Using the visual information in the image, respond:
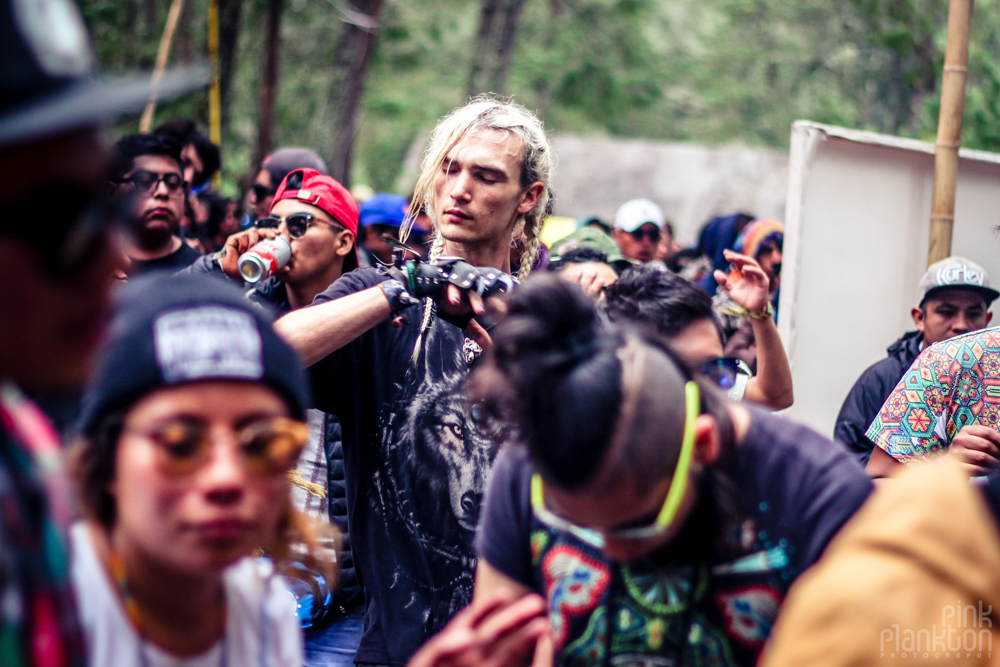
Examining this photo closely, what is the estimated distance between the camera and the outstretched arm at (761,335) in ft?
11.2

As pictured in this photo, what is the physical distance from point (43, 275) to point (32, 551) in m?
0.33

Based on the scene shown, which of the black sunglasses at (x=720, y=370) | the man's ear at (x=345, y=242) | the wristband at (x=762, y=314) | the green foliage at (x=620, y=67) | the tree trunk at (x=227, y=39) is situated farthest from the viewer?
the green foliage at (x=620, y=67)

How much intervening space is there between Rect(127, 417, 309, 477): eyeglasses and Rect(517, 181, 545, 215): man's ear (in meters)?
1.85

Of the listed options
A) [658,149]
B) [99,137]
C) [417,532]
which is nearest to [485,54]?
[658,149]

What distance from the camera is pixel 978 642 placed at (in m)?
1.25

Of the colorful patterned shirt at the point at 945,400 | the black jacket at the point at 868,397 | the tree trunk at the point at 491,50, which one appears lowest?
the black jacket at the point at 868,397

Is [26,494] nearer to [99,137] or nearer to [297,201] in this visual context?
[99,137]

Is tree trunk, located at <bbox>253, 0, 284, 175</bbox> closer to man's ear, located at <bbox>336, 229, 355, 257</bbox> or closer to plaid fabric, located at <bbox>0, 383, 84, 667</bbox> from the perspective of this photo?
man's ear, located at <bbox>336, 229, 355, 257</bbox>

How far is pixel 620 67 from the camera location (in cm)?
2175

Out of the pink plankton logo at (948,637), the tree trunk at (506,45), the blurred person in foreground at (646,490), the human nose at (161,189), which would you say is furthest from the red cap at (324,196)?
the tree trunk at (506,45)

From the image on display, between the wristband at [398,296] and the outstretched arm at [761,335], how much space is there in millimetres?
1129

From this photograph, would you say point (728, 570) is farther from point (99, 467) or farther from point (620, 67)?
point (620, 67)

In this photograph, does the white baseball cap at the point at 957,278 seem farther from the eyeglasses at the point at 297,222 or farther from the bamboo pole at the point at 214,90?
the bamboo pole at the point at 214,90

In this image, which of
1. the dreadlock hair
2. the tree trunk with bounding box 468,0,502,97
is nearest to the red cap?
the dreadlock hair
